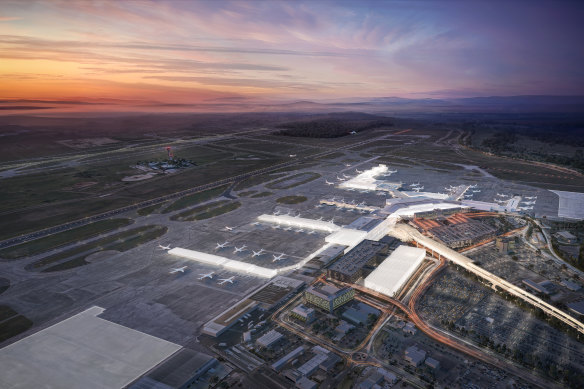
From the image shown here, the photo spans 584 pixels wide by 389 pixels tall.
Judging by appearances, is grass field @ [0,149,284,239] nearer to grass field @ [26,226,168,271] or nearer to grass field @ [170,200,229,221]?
grass field @ [26,226,168,271]

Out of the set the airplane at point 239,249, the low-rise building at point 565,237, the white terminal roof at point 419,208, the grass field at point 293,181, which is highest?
the white terminal roof at point 419,208

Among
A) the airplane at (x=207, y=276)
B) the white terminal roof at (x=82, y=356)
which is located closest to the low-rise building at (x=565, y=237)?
the airplane at (x=207, y=276)

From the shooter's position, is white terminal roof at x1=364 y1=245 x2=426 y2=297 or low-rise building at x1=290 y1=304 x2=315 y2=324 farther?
white terminal roof at x1=364 y1=245 x2=426 y2=297

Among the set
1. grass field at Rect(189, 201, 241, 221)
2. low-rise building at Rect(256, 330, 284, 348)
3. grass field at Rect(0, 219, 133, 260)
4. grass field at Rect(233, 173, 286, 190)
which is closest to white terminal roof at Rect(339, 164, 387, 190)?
grass field at Rect(233, 173, 286, 190)

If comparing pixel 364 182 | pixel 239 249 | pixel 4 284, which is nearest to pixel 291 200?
pixel 364 182

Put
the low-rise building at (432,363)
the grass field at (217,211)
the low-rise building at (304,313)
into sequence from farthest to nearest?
the grass field at (217,211), the low-rise building at (304,313), the low-rise building at (432,363)

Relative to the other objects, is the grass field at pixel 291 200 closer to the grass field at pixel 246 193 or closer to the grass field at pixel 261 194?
the grass field at pixel 261 194

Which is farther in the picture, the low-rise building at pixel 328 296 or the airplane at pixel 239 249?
the airplane at pixel 239 249
